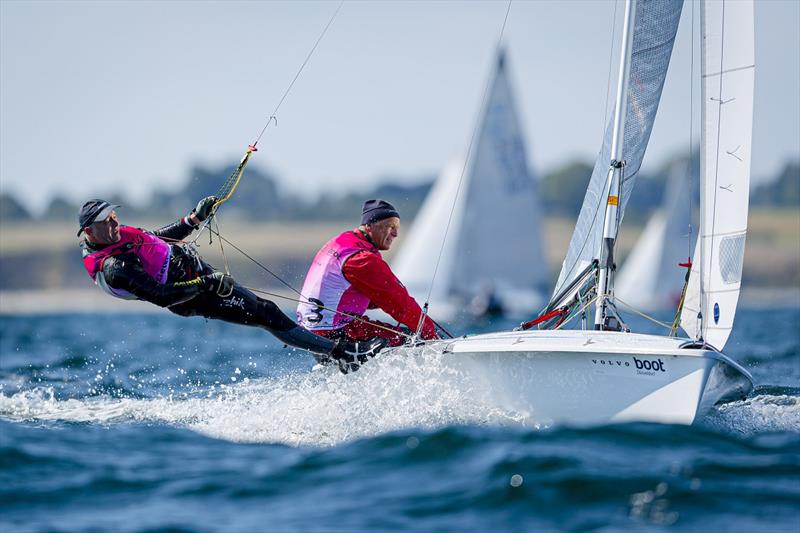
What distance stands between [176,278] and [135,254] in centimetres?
39

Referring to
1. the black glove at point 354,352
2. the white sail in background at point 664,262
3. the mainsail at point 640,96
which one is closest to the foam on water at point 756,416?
the mainsail at point 640,96

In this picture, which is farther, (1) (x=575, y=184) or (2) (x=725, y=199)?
(1) (x=575, y=184)

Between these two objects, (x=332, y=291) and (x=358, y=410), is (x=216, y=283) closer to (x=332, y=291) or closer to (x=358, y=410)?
(x=332, y=291)

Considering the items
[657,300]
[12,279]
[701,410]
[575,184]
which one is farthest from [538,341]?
[575,184]

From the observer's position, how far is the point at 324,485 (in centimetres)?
468

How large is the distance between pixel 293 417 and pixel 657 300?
2845 centimetres

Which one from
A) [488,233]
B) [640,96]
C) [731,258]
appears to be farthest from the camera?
[488,233]

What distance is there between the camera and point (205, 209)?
7.08m

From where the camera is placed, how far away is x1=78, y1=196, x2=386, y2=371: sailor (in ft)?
20.8

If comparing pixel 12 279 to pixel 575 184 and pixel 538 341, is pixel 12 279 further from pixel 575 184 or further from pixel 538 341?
pixel 538 341

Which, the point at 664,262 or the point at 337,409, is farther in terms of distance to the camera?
the point at 664,262

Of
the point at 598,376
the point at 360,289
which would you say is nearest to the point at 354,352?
the point at 360,289

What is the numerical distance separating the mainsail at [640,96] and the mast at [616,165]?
12 centimetres

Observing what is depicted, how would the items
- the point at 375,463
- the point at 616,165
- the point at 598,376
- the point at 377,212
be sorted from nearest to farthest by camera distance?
1. the point at 375,463
2. the point at 598,376
3. the point at 377,212
4. the point at 616,165
